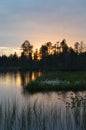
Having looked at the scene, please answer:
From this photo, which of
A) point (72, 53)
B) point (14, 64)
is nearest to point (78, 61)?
point (72, 53)

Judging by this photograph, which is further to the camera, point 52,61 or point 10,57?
point 10,57

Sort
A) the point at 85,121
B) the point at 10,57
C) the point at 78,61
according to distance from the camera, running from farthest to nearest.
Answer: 1. the point at 10,57
2. the point at 78,61
3. the point at 85,121

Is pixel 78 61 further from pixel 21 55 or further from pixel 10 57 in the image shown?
pixel 10 57

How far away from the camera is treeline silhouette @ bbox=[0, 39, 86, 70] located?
100 meters

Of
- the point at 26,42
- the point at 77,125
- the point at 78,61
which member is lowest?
the point at 77,125

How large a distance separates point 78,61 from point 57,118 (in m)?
87.8

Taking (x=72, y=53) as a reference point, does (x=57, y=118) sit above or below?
below

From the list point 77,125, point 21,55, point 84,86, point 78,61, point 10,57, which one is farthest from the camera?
point 10,57

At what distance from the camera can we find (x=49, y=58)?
109 m

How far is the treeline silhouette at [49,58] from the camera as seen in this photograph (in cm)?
10025

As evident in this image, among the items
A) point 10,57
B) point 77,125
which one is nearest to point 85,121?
point 77,125

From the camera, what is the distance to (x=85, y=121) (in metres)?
10.7

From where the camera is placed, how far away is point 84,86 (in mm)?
30844

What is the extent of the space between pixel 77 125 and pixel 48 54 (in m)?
101
